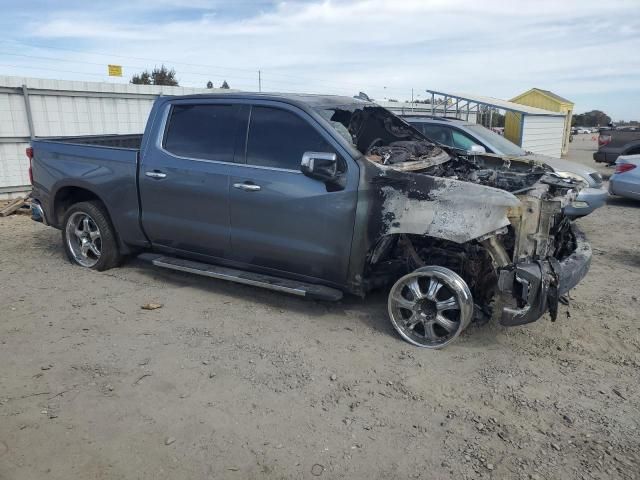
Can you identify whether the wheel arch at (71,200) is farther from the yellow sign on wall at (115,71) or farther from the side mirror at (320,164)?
the yellow sign on wall at (115,71)

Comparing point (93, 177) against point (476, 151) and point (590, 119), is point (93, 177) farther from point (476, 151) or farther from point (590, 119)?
point (590, 119)

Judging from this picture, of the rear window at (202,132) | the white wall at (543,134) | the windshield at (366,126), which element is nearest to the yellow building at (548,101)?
the white wall at (543,134)

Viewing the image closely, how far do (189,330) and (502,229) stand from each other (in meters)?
2.57

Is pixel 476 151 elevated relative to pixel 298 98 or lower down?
lower down

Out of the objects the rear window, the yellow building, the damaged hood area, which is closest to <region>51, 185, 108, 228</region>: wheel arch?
the rear window

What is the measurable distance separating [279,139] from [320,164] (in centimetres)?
65

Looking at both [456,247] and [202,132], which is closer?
[456,247]

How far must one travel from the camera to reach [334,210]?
14.3 ft

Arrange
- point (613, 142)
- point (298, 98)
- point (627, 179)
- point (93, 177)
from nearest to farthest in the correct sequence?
point (298, 98) < point (93, 177) < point (627, 179) < point (613, 142)

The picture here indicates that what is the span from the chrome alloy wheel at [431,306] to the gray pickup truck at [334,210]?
1 cm

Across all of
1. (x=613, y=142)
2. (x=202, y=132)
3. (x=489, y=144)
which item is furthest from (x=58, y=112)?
(x=613, y=142)

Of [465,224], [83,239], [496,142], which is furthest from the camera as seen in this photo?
[496,142]

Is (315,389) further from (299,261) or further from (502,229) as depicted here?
(502,229)

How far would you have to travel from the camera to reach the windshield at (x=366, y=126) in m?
4.71
